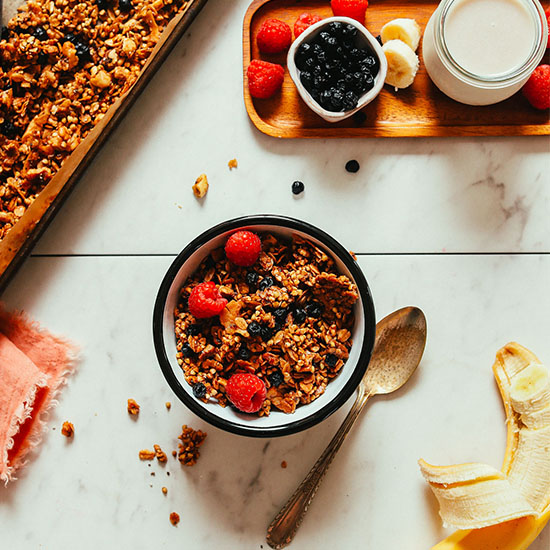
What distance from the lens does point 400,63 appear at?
1.11 meters

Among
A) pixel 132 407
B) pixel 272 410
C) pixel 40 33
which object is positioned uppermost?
pixel 40 33

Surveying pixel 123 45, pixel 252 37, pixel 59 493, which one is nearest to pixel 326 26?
pixel 252 37

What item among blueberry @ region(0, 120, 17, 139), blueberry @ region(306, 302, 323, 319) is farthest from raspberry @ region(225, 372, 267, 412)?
blueberry @ region(0, 120, 17, 139)

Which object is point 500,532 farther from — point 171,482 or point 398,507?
point 171,482

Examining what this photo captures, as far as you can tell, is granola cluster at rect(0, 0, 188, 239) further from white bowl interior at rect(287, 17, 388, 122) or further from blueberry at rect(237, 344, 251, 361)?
blueberry at rect(237, 344, 251, 361)

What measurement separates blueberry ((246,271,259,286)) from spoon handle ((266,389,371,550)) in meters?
0.30

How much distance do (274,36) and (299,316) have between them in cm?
53

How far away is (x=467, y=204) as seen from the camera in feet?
3.85

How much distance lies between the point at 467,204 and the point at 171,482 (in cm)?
79

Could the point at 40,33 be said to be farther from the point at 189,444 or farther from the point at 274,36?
the point at 189,444

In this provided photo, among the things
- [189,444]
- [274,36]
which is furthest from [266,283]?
[274,36]

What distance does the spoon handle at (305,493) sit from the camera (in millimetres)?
1121

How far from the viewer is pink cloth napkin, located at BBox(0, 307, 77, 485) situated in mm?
1126

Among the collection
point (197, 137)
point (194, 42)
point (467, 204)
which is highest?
point (194, 42)
